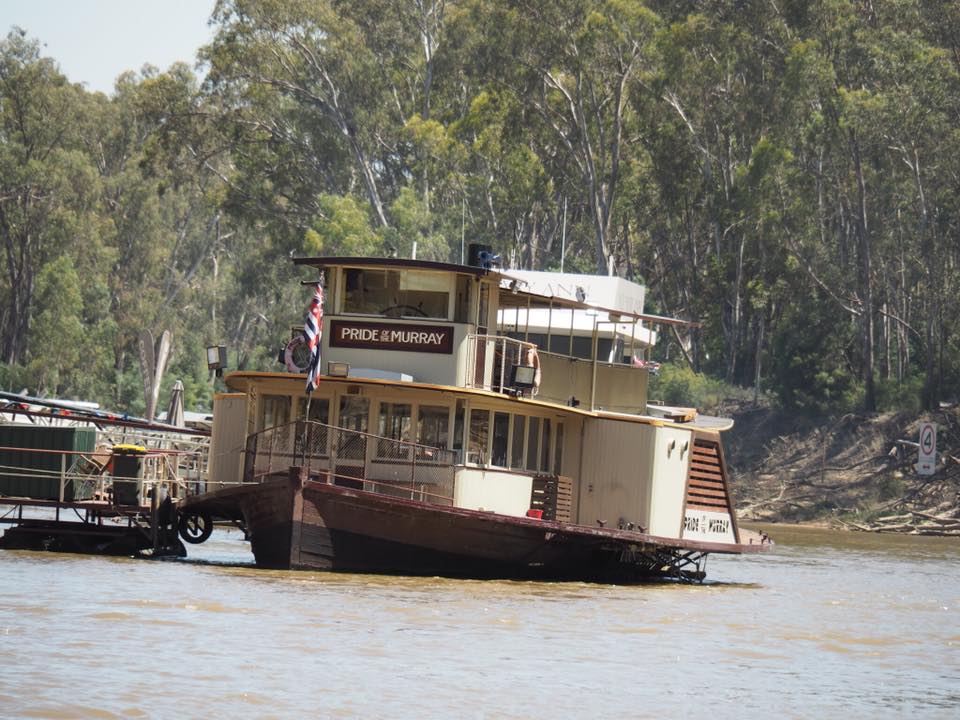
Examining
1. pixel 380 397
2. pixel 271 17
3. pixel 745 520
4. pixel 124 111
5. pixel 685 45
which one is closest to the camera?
pixel 380 397

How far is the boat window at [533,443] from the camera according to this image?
83.2ft

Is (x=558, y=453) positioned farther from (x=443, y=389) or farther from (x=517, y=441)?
(x=443, y=389)

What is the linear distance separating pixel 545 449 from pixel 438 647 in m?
8.88

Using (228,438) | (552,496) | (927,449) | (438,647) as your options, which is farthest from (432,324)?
(927,449)

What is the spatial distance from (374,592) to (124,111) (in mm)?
69408

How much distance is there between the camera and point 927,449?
5044 centimetres

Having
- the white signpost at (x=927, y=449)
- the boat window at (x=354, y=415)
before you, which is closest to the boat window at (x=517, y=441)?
the boat window at (x=354, y=415)

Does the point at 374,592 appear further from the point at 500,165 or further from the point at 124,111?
the point at 124,111

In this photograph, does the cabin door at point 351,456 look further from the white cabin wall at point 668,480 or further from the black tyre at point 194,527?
the white cabin wall at point 668,480

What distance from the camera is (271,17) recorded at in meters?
68.9

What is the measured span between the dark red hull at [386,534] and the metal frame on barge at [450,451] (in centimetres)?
2

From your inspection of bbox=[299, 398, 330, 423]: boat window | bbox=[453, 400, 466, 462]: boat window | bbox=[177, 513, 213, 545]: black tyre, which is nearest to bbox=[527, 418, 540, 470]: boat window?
bbox=[453, 400, 466, 462]: boat window

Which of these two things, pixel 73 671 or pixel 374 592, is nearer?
pixel 73 671

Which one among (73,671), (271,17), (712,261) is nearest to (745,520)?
(712,261)
